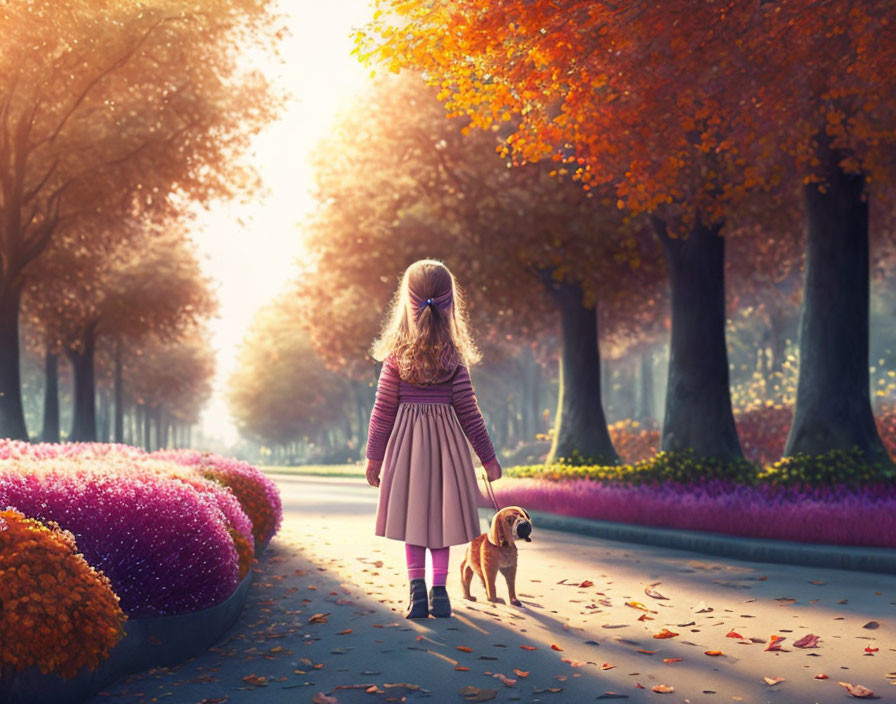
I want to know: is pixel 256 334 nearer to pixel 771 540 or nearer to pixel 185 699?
pixel 771 540

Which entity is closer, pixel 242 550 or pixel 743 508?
pixel 242 550

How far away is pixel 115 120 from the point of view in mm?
20500

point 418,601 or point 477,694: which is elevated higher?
point 418,601

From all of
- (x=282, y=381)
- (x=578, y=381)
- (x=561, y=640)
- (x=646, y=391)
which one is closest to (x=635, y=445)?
(x=578, y=381)

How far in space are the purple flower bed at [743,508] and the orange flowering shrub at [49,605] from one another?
26.2 ft

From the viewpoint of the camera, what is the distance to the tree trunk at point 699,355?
1655 cm

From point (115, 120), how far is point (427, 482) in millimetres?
16250

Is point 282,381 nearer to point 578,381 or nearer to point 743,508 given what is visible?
point 578,381

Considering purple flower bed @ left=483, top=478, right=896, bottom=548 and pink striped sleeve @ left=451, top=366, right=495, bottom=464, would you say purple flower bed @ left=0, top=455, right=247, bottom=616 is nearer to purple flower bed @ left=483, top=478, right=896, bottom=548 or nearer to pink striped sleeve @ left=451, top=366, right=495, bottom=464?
pink striped sleeve @ left=451, top=366, right=495, bottom=464

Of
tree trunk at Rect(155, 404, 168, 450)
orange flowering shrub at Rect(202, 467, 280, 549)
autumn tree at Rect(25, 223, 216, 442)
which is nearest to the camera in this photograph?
orange flowering shrub at Rect(202, 467, 280, 549)

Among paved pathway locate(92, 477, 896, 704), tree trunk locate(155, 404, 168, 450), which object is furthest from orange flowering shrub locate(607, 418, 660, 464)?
tree trunk locate(155, 404, 168, 450)

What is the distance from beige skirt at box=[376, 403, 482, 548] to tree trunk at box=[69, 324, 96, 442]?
3098cm

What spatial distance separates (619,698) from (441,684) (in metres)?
0.94

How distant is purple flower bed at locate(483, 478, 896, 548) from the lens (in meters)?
10.5
